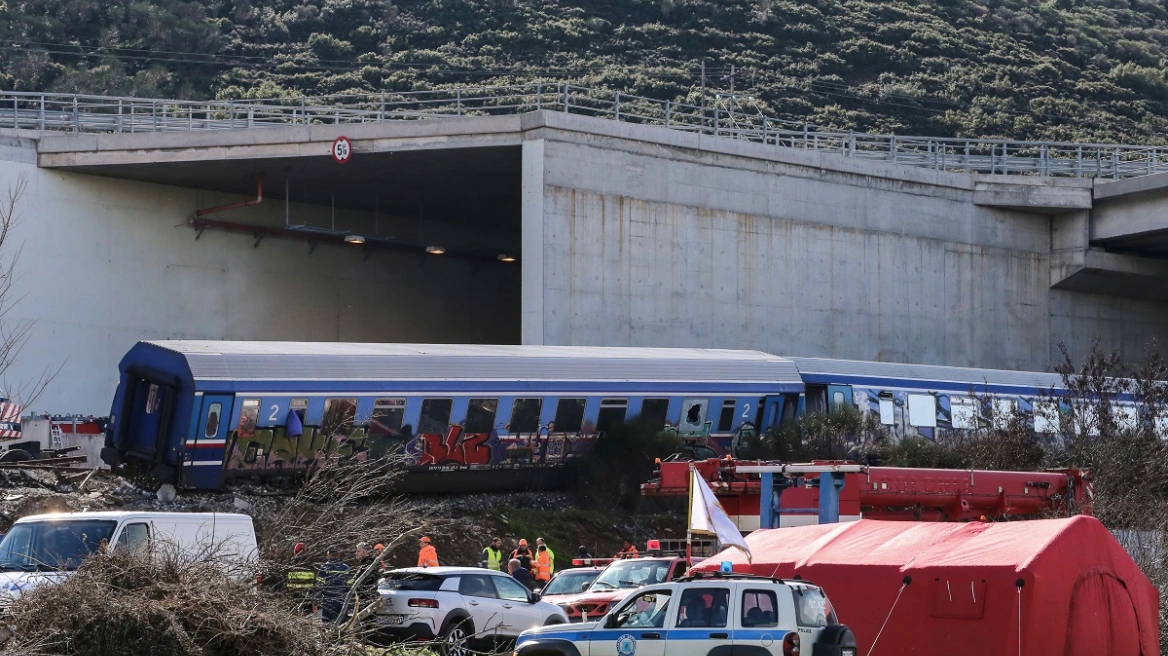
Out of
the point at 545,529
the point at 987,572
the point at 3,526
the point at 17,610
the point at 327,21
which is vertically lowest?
the point at 545,529

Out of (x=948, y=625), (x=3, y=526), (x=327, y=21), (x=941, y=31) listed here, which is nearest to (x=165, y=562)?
(x=948, y=625)

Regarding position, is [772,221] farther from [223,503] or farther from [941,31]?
[941,31]

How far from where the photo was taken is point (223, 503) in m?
26.0

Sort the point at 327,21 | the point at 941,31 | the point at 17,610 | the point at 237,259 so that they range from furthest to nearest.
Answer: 1. the point at 941,31
2. the point at 327,21
3. the point at 237,259
4. the point at 17,610

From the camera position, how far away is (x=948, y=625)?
49.4ft

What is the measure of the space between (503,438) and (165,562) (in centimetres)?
1907

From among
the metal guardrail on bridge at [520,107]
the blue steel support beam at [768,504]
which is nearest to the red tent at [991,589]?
the blue steel support beam at [768,504]

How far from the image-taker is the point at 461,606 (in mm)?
16828

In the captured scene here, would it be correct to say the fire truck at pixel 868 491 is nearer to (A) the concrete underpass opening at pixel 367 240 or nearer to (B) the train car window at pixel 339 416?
(B) the train car window at pixel 339 416

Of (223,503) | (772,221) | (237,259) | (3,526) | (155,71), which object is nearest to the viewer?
(3,526)

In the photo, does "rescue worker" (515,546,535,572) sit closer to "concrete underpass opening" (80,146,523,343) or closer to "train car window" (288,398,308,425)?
"train car window" (288,398,308,425)

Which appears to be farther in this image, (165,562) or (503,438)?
(503,438)

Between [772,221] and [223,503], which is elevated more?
[772,221]

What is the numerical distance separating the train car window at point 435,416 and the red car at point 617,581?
10.6 metres
